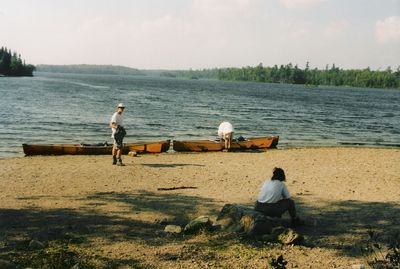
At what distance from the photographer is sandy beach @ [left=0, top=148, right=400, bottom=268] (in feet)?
25.3

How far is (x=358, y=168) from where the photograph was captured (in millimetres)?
18609

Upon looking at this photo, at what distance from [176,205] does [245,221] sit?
3030 mm

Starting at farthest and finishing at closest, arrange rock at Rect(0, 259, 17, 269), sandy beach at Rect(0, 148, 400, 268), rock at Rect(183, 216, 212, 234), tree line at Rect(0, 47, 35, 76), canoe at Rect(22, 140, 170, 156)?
tree line at Rect(0, 47, 35, 76) → canoe at Rect(22, 140, 170, 156) → rock at Rect(183, 216, 212, 234) → sandy beach at Rect(0, 148, 400, 268) → rock at Rect(0, 259, 17, 269)

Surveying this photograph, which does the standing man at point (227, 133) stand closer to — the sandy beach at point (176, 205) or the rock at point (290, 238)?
the sandy beach at point (176, 205)

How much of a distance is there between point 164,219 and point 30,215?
325 centimetres

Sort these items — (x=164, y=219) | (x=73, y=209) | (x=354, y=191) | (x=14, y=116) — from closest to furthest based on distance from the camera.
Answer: (x=164, y=219), (x=73, y=209), (x=354, y=191), (x=14, y=116)

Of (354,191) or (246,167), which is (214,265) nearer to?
(354,191)

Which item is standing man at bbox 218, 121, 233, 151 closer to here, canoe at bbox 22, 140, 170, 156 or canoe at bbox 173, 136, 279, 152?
canoe at bbox 173, 136, 279, 152

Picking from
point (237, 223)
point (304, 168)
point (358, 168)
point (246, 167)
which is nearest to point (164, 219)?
point (237, 223)

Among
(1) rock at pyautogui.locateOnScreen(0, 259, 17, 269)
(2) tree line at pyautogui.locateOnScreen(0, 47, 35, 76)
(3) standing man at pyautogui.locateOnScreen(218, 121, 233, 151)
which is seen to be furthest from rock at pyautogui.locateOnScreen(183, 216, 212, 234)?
(2) tree line at pyautogui.locateOnScreen(0, 47, 35, 76)

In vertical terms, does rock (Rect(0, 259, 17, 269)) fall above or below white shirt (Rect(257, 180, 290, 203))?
below

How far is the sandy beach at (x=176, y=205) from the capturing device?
7.70 metres

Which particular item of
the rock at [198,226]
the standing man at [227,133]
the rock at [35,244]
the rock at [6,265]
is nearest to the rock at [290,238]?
the rock at [198,226]

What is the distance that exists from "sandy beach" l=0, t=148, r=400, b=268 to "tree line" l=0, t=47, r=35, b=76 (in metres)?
154
